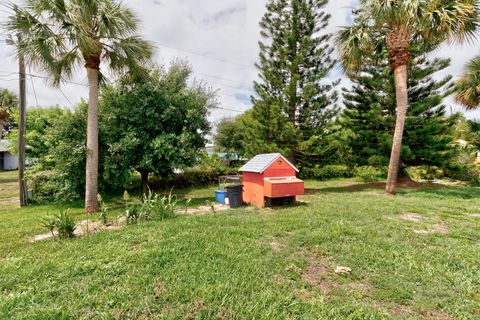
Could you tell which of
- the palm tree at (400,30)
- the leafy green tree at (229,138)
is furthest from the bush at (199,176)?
the palm tree at (400,30)

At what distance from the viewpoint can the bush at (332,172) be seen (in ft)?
44.6

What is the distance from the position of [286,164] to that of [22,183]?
10017 millimetres

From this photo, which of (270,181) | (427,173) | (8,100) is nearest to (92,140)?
(270,181)

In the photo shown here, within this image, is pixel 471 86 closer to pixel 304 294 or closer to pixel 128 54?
pixel 304 294

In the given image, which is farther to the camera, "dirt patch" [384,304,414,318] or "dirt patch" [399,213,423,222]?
"dirt patch" [399,213,423,222]

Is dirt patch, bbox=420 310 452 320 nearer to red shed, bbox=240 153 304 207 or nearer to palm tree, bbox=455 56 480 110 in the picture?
red shed, bbox=240 153 304 207

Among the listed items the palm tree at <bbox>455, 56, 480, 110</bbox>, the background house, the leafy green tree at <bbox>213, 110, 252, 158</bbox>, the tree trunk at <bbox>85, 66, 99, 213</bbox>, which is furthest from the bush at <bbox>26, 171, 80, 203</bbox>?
the background house

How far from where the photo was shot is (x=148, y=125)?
810cm

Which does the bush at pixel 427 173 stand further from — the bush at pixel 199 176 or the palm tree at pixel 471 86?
the bush at pixel 199 176

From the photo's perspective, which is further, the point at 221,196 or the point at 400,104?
the point at 400,104

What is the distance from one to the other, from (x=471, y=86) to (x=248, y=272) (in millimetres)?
12529

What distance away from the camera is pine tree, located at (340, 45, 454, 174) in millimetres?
10328

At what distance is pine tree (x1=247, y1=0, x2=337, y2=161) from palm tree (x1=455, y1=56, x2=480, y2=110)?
5.22 metres

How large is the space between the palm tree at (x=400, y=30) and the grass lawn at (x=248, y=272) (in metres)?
5.54
